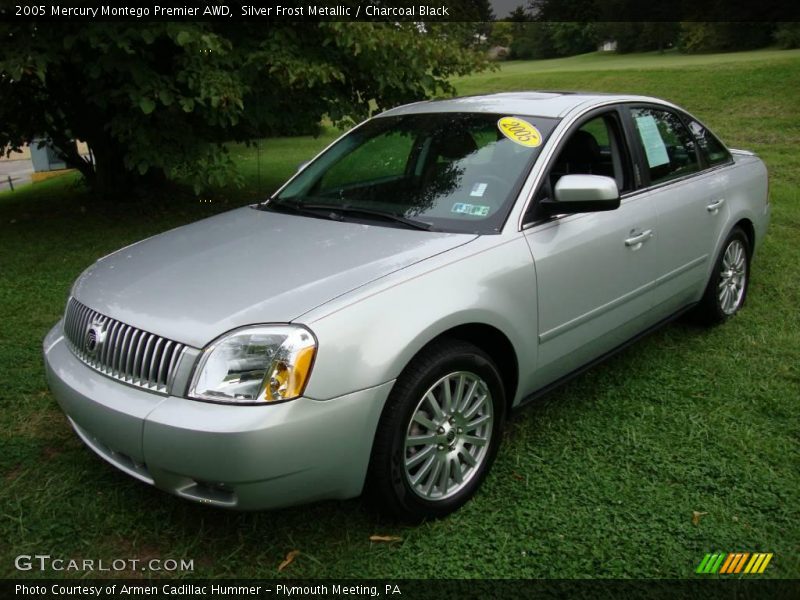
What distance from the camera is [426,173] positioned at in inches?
135

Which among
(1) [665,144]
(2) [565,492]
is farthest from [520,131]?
(2) [565,492]

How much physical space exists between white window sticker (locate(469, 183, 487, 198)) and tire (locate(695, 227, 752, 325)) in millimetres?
2027

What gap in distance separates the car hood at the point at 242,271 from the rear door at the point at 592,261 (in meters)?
0.49

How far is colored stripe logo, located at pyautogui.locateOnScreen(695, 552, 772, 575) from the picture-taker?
2527 mm

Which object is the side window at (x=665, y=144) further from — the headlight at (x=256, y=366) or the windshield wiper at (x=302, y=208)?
the headlight at (x=256, y=366)

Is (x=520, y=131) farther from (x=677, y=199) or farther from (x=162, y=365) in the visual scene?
(x=162, y=365)

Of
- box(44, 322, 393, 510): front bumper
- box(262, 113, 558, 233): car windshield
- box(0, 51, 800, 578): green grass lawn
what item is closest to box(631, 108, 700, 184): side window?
box(262, 113, 558, 233): car windshield

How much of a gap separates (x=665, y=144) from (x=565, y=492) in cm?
222

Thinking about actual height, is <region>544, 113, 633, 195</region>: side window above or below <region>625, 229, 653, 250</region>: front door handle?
above

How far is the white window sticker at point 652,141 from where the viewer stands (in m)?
3.89

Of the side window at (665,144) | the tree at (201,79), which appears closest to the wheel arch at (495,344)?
the side window at (665,144)

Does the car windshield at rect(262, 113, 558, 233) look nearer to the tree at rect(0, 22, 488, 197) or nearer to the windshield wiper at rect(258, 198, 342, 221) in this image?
the windshield wiper at rect(258, 198, 342, 221)

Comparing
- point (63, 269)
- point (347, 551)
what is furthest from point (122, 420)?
point (63, 269)

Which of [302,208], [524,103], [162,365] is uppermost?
[524,103]
